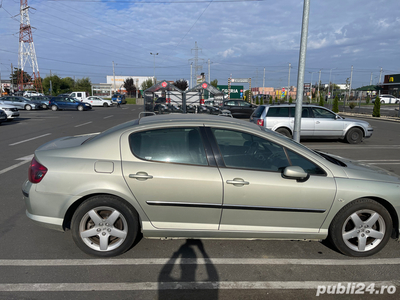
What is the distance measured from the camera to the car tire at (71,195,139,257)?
323 centimetres

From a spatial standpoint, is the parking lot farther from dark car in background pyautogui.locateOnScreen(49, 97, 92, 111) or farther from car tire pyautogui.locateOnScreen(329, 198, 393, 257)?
dark car in background pyautogui.locateOnScreen(49, 97, 92, 111)

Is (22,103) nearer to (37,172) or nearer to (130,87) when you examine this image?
(37,172)

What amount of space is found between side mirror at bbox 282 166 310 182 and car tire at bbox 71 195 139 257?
1.67 m

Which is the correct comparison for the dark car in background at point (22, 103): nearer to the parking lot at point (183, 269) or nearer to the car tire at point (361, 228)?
the parking lot at point (183, 269)

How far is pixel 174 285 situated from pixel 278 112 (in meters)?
9.64

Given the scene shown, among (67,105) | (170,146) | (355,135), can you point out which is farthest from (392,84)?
(170,146)

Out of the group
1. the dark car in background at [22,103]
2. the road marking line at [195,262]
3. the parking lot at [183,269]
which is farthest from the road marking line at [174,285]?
the dark car in background at [22,103]

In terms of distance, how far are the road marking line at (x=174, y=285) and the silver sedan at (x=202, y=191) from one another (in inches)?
19.4

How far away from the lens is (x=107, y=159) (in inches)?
129

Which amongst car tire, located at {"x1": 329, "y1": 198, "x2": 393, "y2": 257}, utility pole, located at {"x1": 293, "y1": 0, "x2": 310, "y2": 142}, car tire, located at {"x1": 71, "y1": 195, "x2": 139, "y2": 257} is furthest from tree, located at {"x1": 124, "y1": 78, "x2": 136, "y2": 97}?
car tire, located at {"x1": 329, "y1": 198, "x2": 393, "y2": 257}

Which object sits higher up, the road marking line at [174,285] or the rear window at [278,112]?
the rear window at [278,112]

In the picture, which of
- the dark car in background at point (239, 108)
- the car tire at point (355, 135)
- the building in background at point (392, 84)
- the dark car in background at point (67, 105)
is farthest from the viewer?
the building in background at point (392, 84)

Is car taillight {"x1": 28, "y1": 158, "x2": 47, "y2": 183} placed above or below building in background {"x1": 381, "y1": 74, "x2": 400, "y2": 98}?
below

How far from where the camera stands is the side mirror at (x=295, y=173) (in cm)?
314
